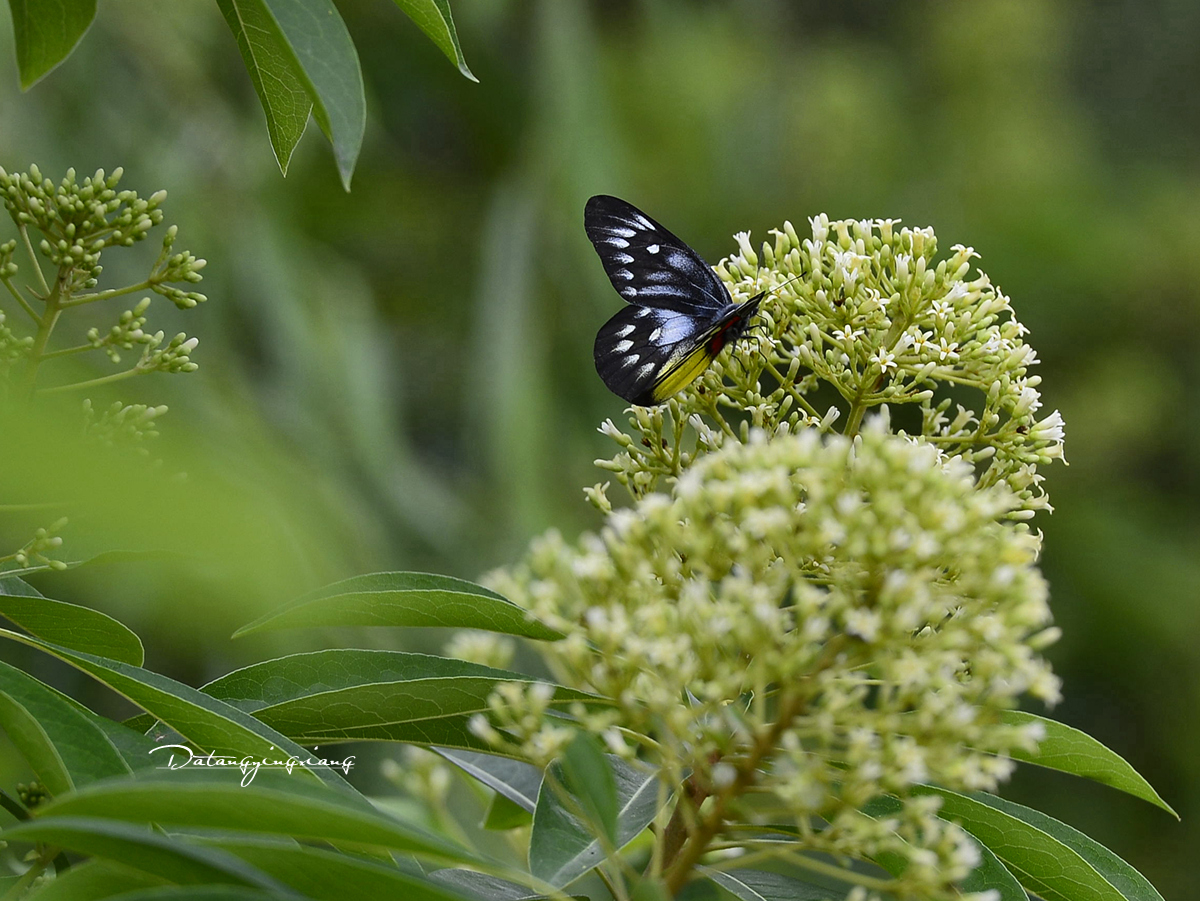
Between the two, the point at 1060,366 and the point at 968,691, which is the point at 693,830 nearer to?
the point at 968,691

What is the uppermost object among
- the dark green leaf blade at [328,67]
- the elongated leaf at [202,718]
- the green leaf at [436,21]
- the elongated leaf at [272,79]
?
the elongated leaf at [272,79]

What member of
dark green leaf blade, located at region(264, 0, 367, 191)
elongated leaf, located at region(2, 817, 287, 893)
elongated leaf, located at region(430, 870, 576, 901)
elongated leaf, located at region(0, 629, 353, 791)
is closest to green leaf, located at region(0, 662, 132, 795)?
elongated leaf, located at region(0, 629, 353, 791)

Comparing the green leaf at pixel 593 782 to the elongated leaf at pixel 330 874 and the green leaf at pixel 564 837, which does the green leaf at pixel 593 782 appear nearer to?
the green leaf at pixel 564 837

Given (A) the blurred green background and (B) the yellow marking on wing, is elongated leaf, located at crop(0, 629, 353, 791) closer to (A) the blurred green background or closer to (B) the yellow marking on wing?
(A) the blurred green background

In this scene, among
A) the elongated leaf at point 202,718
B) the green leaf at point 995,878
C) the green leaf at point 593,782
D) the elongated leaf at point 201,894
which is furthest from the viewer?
the green leaf at point 995,878

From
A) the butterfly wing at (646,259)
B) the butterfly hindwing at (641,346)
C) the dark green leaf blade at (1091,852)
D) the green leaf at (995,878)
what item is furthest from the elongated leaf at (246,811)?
the butterfly wing at (646,259)

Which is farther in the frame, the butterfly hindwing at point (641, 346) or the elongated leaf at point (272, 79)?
the butterfly hindwing at point (641, 346)

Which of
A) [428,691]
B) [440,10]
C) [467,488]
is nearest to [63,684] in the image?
[467,488]
